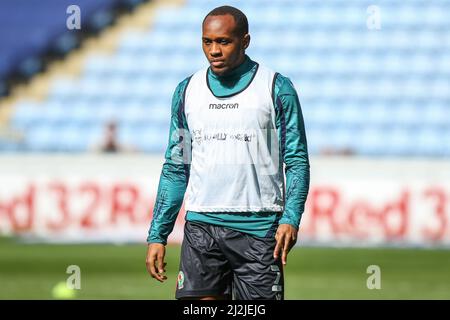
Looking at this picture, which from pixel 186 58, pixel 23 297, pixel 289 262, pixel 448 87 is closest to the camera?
pixel 23 297

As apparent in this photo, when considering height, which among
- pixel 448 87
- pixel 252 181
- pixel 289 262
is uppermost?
pixel 448 87

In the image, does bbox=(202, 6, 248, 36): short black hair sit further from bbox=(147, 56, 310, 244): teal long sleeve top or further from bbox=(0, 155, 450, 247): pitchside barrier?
bbox=(0, 155, 450, 247): pitchside barrier

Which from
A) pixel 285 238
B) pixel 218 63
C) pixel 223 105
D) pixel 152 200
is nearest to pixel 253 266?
pixel 285 238

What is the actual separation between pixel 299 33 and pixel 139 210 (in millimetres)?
7557

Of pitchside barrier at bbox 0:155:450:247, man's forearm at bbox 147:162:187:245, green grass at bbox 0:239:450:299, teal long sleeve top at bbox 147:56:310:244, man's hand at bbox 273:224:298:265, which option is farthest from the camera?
pitchside barrier at bbox 0:155:450:247

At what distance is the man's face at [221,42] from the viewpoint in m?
5.57

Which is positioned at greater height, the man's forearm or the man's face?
the man's face

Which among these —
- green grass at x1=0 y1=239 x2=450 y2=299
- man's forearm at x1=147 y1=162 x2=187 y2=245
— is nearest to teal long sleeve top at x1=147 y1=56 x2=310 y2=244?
man's forearm at x1=147 y1=162 x2=187 y2=245

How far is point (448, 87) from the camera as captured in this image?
2183 cm

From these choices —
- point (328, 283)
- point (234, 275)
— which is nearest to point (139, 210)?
point (328, 283)

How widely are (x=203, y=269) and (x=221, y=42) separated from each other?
1129 millimetres

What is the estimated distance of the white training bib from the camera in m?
5.62

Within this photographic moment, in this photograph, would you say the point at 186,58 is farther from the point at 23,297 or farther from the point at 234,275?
the point at 234,275

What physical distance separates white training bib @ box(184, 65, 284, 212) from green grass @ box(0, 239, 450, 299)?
4.98 m
